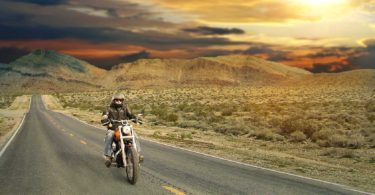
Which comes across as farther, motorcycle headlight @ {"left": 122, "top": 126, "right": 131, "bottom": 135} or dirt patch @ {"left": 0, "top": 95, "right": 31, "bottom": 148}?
dirt patch @ {"left": 0, "top": 95, "right": 31, "bottom": 148}

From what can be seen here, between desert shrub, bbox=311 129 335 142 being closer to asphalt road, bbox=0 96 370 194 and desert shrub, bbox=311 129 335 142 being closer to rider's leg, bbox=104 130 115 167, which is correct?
asphalt road, bbox=0 96 370 194

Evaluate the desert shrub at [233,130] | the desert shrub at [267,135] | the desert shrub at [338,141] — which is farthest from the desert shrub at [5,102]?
the desert shrub at [338,141]

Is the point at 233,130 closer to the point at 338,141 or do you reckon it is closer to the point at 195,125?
the point at 195,125

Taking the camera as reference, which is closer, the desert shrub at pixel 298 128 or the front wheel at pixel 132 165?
the front wheel at pixel 132 165

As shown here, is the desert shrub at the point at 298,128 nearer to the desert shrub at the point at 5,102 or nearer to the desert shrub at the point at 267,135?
the desert shrub at the point at 267,135

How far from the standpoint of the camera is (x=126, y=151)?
1114 centimetres

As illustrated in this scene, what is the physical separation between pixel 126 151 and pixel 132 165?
43 centimetres

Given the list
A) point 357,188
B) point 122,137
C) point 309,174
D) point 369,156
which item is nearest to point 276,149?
point 369,156

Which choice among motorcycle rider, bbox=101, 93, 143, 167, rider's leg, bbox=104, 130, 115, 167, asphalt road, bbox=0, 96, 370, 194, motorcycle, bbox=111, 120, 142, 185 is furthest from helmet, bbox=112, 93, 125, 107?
asphalt road, bbox=0, 96, 370, 194

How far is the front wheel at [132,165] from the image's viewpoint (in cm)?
1070

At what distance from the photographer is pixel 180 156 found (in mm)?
16406

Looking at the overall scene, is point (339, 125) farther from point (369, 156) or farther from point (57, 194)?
point (57, 194)

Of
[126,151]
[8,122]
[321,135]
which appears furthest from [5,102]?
[126,151]

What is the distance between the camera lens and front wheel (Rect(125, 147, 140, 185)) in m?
10.7
